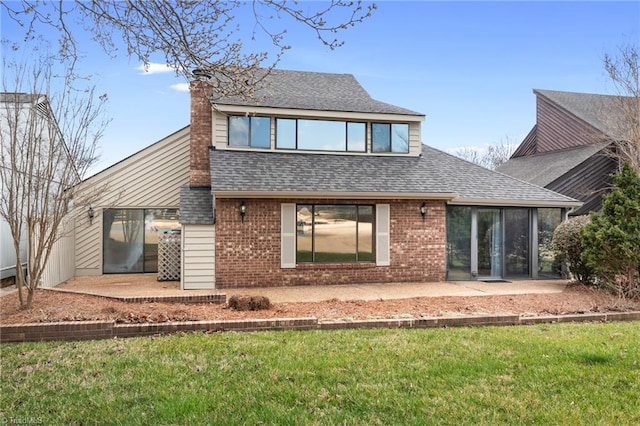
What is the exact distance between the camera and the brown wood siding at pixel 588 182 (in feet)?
61.4

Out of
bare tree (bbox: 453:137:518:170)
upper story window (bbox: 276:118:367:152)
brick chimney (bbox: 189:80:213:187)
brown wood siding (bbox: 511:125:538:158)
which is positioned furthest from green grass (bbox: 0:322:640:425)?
bare tree (bbox: 453:137:518:170)

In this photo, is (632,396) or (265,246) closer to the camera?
(632,396)

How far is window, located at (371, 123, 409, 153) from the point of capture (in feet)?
44.8

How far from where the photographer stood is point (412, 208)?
12.2 meters

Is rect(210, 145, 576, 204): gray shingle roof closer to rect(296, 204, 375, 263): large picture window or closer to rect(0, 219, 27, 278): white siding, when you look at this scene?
rect(296, 204, 375, 263): large picture window

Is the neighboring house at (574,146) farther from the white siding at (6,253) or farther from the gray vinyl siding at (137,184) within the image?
the white siding at (6,253)

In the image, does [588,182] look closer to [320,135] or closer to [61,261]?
[320,135]

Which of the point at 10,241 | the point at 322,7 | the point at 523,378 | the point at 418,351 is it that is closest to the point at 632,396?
the point at 523,378

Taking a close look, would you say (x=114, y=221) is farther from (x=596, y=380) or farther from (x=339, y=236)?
(x=596, y=380)

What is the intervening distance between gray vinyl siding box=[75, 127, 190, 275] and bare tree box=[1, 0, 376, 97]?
8684 mm

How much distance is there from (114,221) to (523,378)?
1248 cm

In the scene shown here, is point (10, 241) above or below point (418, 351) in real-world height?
above

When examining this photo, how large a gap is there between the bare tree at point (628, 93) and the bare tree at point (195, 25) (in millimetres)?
18682

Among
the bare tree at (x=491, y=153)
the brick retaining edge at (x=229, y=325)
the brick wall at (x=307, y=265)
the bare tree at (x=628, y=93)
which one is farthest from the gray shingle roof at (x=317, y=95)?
the bare tree at (x=491, y=153)
